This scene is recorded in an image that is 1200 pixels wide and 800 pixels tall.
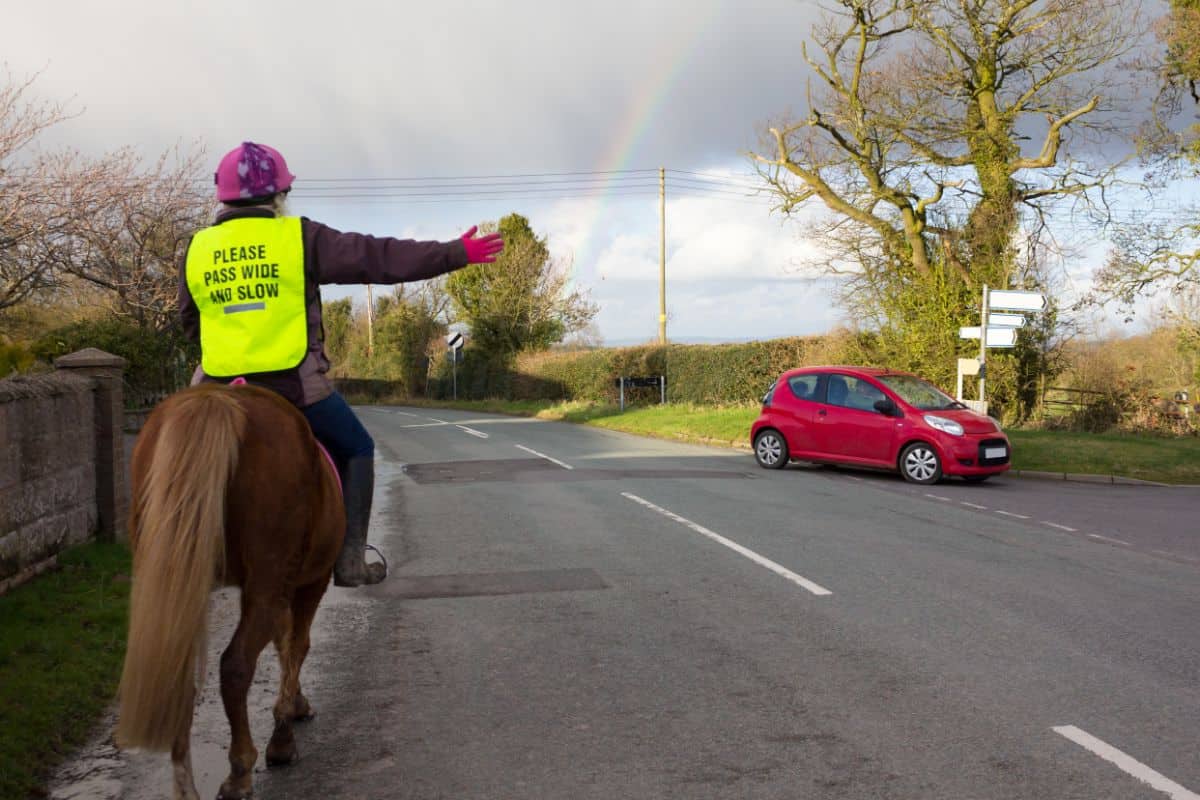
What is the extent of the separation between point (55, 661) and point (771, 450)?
1314 cm

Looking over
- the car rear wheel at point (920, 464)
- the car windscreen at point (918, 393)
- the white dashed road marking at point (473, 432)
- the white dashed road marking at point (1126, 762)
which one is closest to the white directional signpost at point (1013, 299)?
the car windscreen at point (918, 393)

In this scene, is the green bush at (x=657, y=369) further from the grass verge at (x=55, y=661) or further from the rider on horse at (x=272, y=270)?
the rider on horse at (x=272, y=270)

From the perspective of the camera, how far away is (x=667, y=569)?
26.6 ft

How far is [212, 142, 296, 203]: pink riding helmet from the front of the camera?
4.15 metres

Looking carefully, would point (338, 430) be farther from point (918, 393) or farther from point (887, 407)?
point (918, 393)

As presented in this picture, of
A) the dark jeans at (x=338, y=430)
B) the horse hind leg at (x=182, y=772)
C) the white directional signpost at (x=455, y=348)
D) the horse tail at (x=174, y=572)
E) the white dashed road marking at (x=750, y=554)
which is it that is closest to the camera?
the horse tail at (x=174, y=572)

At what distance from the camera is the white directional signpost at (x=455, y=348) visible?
4866 centimetres

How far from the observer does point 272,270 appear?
3.99 metres

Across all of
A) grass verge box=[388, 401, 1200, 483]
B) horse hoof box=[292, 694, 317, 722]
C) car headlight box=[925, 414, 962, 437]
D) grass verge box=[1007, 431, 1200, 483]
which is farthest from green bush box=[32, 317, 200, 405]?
grass verge box=[1007, 431, 1200, 483]

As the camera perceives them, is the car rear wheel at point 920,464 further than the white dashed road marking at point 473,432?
No

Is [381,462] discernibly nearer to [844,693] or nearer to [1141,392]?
[844,693]

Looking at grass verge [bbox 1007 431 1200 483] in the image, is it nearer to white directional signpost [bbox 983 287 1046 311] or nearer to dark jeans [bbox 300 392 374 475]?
white directional signpost [bbox 983 287 1046 311]

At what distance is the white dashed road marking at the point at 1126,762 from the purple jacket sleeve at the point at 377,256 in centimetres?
326

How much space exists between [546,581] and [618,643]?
1883mm
